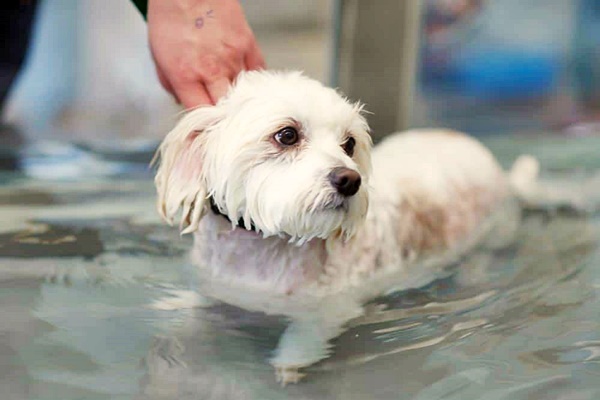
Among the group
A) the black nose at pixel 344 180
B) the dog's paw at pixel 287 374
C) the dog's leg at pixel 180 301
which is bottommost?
the dog's leg at pixel 180 301

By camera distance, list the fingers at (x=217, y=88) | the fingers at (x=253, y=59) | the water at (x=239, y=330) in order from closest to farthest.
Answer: the water at (x=239, y=330), the fingers at (x=217, y=88), the fingers at (x=253, y=59)

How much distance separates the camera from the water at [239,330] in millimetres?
989

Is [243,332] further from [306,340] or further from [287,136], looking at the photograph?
[287,136]

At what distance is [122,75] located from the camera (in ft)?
12.3

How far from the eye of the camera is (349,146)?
148 centimetres

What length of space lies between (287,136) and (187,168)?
21cm

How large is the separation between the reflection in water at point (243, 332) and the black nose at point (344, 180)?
22 cm

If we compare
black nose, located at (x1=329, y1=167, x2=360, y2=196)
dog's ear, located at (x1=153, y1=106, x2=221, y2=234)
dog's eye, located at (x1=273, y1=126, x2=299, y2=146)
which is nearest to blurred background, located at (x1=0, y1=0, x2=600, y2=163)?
dog's ear, located at (x1=153, y1=106, x2=221, y2=234)

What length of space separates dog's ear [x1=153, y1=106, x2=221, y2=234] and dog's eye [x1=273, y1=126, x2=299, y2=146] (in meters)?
0.14

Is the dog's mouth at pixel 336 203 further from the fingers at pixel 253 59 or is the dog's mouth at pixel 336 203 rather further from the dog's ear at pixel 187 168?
the fingers at pixel 253 59

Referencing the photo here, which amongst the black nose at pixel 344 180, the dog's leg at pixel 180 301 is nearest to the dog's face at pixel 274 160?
the black nose at pixel 344 180

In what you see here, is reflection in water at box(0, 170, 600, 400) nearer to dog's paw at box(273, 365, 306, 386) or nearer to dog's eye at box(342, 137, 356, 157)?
dog's paw at box(273, 365, 306, 386)

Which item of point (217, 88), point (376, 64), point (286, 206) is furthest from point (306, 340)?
point (376, 64)

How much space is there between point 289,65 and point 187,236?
76.3 inches
